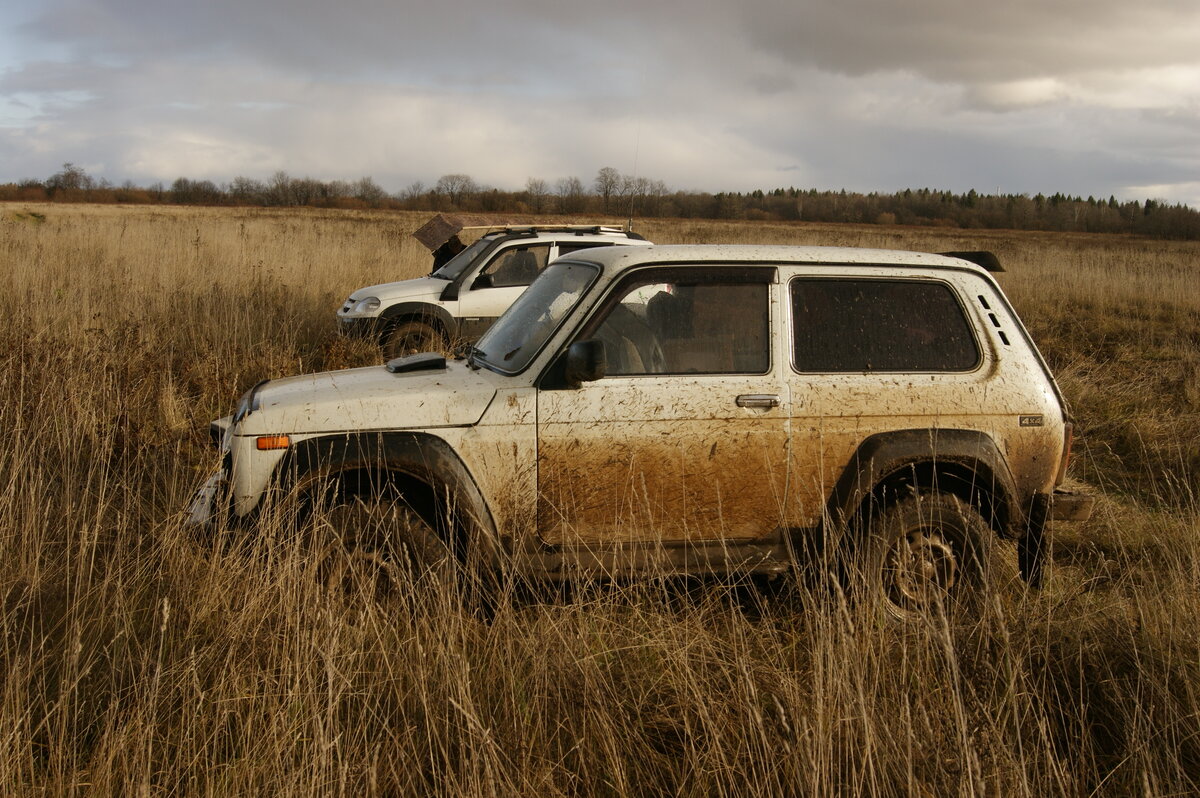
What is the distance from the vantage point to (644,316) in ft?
13.4

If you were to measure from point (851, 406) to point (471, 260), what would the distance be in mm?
7151

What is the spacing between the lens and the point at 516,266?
34.6ft

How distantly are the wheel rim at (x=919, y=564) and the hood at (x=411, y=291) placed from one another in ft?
23.3

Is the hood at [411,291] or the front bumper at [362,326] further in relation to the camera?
the hood at [411,291]

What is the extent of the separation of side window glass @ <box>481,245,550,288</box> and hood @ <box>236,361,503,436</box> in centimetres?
651

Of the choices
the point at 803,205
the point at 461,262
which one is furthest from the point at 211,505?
the point at 803,205

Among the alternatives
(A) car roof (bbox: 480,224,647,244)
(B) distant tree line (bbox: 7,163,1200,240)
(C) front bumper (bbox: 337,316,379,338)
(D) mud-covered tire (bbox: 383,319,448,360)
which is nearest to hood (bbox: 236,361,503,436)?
(D) mud-covered tire (bbox: 383,319,448,360)

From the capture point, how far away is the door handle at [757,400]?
4004 mm

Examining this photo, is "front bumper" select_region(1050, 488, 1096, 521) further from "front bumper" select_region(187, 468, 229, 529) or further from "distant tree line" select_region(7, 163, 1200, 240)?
"distant tree line" select_region(7, 163, 1200, 240)

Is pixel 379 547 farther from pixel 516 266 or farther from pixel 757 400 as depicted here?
pixel 516 266

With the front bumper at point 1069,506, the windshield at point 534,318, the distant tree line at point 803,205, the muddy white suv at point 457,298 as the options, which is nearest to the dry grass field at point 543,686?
the front bumper at point 1069,506

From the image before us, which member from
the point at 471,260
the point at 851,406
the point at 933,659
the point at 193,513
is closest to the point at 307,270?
the point at 471,260

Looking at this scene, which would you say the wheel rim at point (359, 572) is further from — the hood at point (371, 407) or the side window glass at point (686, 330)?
the side window glass at point (686, 330)

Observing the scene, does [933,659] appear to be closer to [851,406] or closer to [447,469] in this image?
[851,406]
